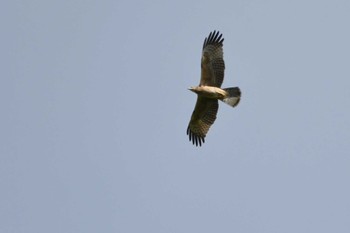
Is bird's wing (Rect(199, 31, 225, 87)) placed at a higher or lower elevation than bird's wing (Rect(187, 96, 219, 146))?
higher

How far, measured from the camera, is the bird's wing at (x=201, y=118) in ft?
88.0

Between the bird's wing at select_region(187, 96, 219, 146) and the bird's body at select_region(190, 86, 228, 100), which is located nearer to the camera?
the bird's body at select_region(190, 86, 228, 100)

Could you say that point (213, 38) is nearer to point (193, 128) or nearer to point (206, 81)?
point (206, 81)

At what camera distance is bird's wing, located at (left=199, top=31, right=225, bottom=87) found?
85.7 ft

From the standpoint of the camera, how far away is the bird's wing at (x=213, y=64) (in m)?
26.1

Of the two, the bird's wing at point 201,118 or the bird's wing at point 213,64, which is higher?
the bird's wing at point 213,64

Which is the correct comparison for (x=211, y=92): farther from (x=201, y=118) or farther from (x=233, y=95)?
(x=201, y=118)

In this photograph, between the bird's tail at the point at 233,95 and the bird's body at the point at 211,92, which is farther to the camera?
the bird's tail at the point at 233,95

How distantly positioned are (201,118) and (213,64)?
198cm

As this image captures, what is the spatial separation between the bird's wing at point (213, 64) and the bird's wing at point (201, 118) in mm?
683

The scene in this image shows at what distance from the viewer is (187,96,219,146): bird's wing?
26.8 m

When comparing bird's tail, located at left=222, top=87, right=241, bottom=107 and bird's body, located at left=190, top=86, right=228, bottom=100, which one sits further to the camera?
bird's tail, located at left=222, top=87, right=241, bottom=107

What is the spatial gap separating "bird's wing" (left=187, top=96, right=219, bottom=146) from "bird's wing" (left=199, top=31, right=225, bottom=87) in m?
0.68

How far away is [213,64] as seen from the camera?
26.2m
